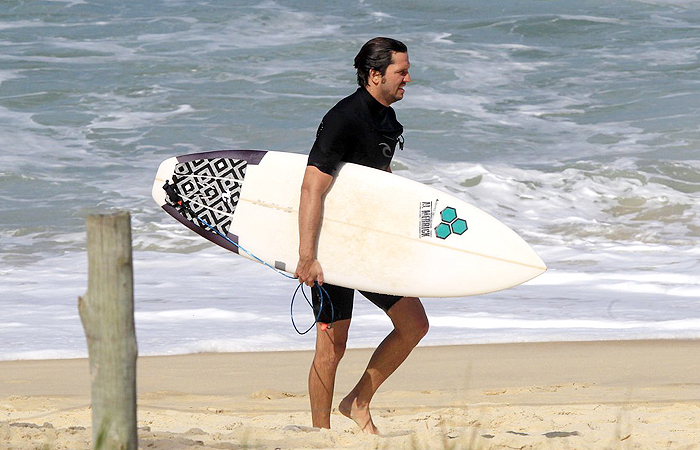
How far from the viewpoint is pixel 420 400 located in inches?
190

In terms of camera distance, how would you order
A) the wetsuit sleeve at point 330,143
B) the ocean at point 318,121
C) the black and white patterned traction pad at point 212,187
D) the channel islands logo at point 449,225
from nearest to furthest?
the wetsuit sleeve at point 330,143
the channel islands logo at point 449,225
the black and white patterned traction pad at point 212,187
the ocean at point 318,121

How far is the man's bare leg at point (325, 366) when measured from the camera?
3.66 metres

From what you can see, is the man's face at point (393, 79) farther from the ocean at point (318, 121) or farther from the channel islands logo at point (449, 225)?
the ocean at point (318, 121)

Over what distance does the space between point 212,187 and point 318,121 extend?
8.93 m

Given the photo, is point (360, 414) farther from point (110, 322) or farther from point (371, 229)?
point (110, 322)

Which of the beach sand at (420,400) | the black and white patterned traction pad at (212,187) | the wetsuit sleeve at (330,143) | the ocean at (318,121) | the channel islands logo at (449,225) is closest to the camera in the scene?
the wetsuit sleeve at (330,143)

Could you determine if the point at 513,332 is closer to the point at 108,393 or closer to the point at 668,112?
the point at 108,393

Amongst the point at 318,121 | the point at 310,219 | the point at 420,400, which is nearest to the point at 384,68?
the point at 310,219

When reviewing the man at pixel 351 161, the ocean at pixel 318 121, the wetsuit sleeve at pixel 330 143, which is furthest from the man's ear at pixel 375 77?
the ocean at pixel 318 121

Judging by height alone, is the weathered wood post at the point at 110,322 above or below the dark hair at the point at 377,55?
below

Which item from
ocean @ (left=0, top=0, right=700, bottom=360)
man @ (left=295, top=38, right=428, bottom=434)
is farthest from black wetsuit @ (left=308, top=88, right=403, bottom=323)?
ocean @ (left=0, top=0, right=700, bottom=360)

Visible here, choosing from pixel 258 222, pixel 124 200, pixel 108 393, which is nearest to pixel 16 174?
pixel 124 200

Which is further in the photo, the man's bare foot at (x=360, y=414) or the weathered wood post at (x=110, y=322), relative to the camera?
the man's bare foot at (x=360, y=414)

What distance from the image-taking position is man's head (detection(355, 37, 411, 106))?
11.5 feet
